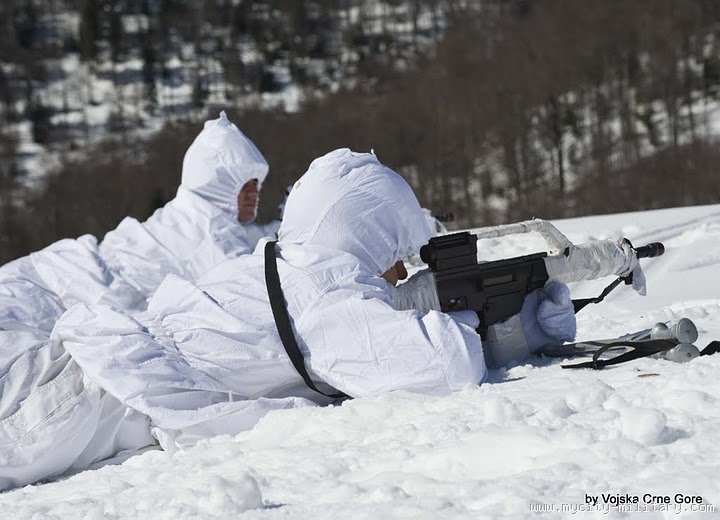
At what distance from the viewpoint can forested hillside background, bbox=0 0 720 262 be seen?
21.2 m

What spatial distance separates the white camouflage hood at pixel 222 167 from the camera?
20.7ft

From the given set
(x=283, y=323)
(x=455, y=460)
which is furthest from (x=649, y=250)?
(x=455, y=460)

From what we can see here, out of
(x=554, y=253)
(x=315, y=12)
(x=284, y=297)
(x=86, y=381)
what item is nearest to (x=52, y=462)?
(x=86, y=381)

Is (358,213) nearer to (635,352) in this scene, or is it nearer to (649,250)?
(635,352)

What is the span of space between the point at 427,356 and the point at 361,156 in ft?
2.64

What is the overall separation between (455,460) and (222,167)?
4.47 metres

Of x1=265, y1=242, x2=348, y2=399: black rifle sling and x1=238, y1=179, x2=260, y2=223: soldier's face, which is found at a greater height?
x1=265, y1=242, x2=348, y2=399: black rifle sling

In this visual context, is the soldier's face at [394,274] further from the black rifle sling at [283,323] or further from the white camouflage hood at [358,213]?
the black rifle sling at [283,323]

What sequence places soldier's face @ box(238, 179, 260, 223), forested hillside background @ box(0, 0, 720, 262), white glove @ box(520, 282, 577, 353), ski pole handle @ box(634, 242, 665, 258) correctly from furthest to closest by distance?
1. forested hillside background @ box(0, 0, 720, 262)
2. soldier's face @ box(238, 179, 260, 223)
3. ski pole handle @ box(634, 242, 665, 258)
4. white glove @ box(520, 282, 577, 353)

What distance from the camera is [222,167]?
6.34 m

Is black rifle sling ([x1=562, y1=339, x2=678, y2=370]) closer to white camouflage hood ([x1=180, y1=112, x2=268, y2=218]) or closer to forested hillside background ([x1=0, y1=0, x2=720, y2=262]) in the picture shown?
white camouflage hood ([x1=180, y1=112, x2=268, y2=218])

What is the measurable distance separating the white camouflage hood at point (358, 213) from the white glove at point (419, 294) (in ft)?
0.31

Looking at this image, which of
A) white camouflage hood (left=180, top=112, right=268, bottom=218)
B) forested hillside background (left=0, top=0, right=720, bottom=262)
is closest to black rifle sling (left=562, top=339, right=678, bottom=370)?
white camouflage hood (left=180, top=112, right=268, bottom=218)

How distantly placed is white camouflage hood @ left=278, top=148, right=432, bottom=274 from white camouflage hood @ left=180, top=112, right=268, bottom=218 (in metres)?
3.10
